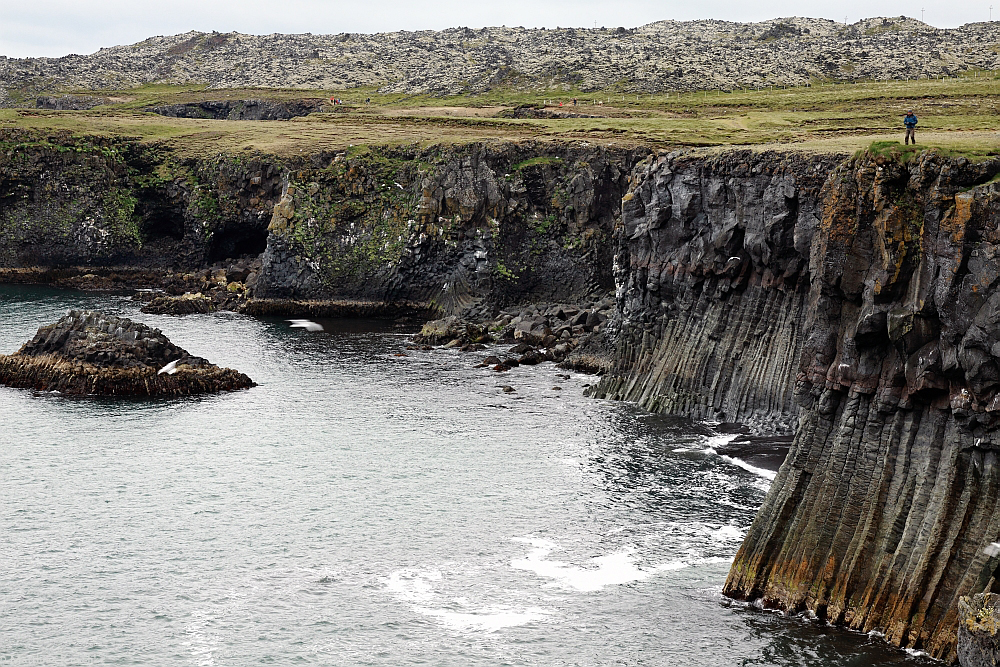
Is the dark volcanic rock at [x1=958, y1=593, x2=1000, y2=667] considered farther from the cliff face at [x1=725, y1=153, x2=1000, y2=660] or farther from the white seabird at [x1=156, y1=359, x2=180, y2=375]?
the white seabird at [x1=156, y1=359, x2=180, y2=375]

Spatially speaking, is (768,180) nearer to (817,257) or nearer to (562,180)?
(817,257)

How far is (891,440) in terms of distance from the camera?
137 ft

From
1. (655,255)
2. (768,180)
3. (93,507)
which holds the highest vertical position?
(768,180)

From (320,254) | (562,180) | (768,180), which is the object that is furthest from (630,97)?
(768,180)

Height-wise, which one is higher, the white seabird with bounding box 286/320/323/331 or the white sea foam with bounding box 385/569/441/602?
the white seabird with bounding box 286/320/323/331

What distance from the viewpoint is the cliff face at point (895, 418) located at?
38125mm

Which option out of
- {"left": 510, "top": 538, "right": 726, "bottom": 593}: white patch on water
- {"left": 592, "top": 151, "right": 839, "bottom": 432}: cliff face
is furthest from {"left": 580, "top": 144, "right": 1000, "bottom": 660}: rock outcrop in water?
{"left": 592, "top": 151, "right": 839, "bottom": 432}: cliff face

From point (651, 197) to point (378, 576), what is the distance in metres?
45.1

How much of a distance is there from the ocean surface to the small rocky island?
2299mm

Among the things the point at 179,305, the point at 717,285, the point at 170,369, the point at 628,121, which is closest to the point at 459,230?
the point at 179,305

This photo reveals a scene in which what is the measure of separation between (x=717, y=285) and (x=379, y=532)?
33842mm

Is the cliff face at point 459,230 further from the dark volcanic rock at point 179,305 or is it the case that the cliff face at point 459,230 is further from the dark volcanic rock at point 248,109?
the dark volcanic rock at point 248,109

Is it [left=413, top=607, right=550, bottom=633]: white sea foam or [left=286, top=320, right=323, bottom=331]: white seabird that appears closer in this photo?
[left=413, top=607, right=550, bottom=633]: white sea foam

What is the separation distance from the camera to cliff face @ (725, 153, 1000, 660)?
1501 inches
